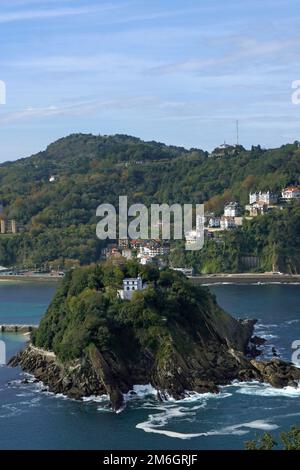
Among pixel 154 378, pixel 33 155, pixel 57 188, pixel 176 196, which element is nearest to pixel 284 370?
pixel 154 378

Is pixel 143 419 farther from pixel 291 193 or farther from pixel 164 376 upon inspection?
pixel 291 193

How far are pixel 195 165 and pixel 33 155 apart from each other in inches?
A: 1207

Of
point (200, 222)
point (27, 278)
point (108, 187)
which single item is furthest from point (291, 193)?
point (27, 278)

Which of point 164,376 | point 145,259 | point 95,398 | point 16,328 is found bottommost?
point 95,398

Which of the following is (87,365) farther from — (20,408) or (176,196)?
(176,196)

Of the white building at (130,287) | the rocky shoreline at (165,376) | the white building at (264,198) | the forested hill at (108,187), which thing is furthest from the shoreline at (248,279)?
the rocky shoreline at (165,376)

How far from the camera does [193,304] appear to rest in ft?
78.4

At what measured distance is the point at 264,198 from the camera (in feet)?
176

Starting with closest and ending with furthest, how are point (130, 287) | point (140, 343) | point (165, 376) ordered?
point (165, 376) → point (140, 343) → point (130, 287)

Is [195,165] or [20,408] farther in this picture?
[195,165]

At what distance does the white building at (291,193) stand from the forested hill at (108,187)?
135cm

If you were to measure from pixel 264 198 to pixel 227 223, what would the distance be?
150 inches

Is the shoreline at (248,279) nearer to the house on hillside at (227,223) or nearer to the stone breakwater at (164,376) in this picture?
the house on hillside at (227,223)

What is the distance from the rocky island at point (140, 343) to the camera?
20.5m
